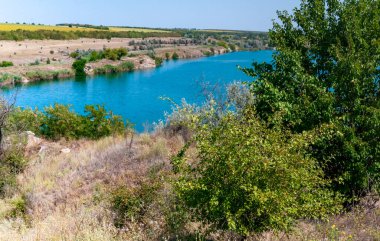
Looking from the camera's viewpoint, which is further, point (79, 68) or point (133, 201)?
point (79, 68)

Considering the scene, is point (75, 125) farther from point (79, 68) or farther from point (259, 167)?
point (79, 68)

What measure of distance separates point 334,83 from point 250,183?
575cm

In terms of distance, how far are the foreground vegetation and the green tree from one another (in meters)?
0.04

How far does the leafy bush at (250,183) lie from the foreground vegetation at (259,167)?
24 mm

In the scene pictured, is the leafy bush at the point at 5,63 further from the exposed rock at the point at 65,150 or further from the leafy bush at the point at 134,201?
the leafy bush at the point at 134,201

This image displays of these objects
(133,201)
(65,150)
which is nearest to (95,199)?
(133,201)

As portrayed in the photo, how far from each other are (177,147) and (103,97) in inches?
1259

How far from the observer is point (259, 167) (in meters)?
6.94

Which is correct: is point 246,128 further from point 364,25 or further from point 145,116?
point 145,116

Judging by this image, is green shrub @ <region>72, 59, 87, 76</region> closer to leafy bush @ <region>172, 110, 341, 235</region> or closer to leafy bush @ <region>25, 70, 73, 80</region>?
leafy bush @ <region>25, 70, 73, 80</region>

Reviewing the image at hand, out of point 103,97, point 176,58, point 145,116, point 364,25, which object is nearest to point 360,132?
point 364,25

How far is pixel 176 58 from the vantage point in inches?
3553

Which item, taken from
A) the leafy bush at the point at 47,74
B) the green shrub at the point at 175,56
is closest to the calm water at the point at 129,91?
the leafy bush at the point at 47,74

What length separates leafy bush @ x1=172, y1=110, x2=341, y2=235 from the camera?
6871 mm
